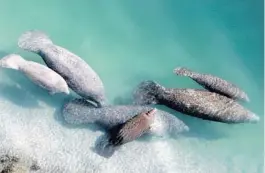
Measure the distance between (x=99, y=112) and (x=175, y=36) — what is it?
1600mm

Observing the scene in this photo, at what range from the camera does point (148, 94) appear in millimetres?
4957

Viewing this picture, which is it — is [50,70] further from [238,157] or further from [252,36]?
[252,36]

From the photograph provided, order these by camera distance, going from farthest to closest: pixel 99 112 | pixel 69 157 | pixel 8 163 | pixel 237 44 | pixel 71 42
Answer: pixel 237 44
pixel 71 42
pixel 99 112
pixel 69 157
pixel 8 163

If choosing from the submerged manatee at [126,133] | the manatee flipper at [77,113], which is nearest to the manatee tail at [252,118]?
the submerged manatee at [126,133]

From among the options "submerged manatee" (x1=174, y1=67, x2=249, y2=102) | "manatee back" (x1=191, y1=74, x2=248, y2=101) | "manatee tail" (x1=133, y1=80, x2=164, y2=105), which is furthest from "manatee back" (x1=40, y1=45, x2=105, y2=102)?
"manatee back" (x1=191, y1=74, x2=248, y2=101)

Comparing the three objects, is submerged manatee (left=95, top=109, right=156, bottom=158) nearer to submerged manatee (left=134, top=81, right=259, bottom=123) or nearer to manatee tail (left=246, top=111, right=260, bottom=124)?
submerged manatee (left=134, top=81, right=259, bottom=123)

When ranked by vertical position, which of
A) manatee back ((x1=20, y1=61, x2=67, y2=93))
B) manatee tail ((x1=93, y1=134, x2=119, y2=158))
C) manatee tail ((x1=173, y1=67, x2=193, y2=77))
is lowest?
manatee tail ((x1=93, y1=134, x2=119, y2=158))

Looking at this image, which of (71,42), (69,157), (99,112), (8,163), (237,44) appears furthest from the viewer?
(237,44)

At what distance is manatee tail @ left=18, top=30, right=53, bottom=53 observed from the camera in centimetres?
496

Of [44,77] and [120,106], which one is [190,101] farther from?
[44,77]

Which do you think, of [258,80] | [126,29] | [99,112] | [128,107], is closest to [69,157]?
[99,112]

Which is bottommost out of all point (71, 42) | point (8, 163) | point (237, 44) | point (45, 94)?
point (8, 163)

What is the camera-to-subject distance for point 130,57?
17.7ft

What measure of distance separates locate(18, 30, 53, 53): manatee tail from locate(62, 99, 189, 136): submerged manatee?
80cm
